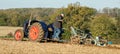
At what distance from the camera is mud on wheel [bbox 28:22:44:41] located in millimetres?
21141

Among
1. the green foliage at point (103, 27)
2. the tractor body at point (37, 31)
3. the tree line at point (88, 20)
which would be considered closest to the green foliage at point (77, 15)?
the tree line at point (88, 20)

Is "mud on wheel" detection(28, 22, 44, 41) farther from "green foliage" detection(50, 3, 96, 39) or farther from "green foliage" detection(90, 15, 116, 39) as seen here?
"green foliage" detection(50, 3, 96, 39)

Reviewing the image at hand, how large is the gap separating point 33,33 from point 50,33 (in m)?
0.98

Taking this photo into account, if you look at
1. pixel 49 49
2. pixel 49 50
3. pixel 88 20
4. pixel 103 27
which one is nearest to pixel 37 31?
pixel 49 49

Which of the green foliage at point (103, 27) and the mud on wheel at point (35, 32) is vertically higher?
the mud on wheel at point (35, 32)

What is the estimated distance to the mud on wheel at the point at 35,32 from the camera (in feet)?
69.4

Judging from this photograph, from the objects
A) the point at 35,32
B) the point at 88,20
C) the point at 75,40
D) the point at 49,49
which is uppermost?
the point at 49,49

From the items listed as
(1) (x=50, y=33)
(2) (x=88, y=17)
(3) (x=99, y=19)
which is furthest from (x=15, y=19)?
(1) (x=50, y=33)

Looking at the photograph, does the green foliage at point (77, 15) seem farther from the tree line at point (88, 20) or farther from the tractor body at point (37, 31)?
the tractor body at point (37, 31)

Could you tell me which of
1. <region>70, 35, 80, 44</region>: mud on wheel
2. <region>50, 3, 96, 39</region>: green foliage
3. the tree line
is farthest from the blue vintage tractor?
<region>50, 3, 96, 39</region>: green foliage

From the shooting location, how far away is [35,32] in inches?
848

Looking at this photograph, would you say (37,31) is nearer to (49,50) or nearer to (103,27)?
(49,50)

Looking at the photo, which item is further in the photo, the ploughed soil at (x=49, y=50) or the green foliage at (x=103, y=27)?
the green foliage at (x=103, y=27)

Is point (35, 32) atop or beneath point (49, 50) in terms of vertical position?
beneath
